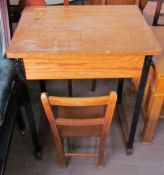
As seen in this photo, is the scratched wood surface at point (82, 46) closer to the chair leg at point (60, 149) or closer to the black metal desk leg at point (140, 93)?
the black metal desk leg at point (140, 93)

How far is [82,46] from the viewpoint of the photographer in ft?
3.12

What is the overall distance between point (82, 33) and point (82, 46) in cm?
12

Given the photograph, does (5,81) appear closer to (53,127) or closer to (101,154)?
(53,127)

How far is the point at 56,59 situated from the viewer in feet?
3.11

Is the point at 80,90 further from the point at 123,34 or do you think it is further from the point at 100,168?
the point at 123,34

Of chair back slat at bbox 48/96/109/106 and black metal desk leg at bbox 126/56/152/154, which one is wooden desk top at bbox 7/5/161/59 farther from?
chair back slat at bbox 48/96/109/106

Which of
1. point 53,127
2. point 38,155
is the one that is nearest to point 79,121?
point 53,127

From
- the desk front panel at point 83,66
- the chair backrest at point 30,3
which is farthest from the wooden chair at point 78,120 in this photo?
the chair backrest at point 30,3

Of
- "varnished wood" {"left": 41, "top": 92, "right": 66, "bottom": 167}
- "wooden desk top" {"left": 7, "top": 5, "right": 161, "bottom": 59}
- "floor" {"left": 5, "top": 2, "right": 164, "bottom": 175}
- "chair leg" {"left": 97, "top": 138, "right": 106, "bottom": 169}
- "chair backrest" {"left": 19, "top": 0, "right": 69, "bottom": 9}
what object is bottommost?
"floor" {"left": 5, "top": 2, "right": 164, "bottom": 175}

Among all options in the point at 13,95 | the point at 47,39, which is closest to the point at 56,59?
the point at 47,39

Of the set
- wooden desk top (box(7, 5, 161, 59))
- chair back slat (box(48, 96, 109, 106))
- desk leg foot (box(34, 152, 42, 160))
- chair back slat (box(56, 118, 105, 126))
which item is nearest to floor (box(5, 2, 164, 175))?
desk leg foot (box(34, 152, 42, 160))

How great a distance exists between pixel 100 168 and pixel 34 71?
2.43ft

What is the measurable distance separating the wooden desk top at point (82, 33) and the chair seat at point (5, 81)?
0.23 m

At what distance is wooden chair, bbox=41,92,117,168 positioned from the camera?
2.96 feet
